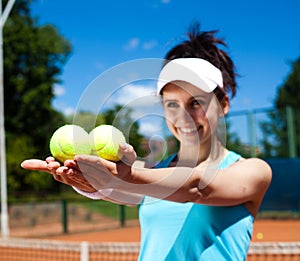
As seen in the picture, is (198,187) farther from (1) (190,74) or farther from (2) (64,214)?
(2) (64,214)

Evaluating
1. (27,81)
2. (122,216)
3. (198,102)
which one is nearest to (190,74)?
(198,102)

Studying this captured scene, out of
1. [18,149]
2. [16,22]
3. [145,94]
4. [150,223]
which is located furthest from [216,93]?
[16,22]

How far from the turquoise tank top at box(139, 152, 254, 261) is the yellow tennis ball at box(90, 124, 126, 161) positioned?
33cm

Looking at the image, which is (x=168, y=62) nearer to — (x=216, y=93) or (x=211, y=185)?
(x=216, y=93)

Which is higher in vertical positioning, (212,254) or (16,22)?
(16,22)

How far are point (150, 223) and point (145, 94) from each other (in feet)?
1.23

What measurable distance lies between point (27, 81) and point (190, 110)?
914 inches

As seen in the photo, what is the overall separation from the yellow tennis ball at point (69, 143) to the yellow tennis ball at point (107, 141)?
13mm

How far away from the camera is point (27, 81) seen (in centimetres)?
2369

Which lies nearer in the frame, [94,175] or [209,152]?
[94,175]

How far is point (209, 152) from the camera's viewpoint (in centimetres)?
142

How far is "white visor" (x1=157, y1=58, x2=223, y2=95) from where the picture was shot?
1.22 metres

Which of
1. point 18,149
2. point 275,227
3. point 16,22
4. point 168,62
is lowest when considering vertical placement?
point 275,227

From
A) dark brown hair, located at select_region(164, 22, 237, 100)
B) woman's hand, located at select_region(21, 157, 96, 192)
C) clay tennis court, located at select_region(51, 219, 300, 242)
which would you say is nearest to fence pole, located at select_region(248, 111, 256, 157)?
clay tennis court, located at select_region(51, 219, 300, 242)
